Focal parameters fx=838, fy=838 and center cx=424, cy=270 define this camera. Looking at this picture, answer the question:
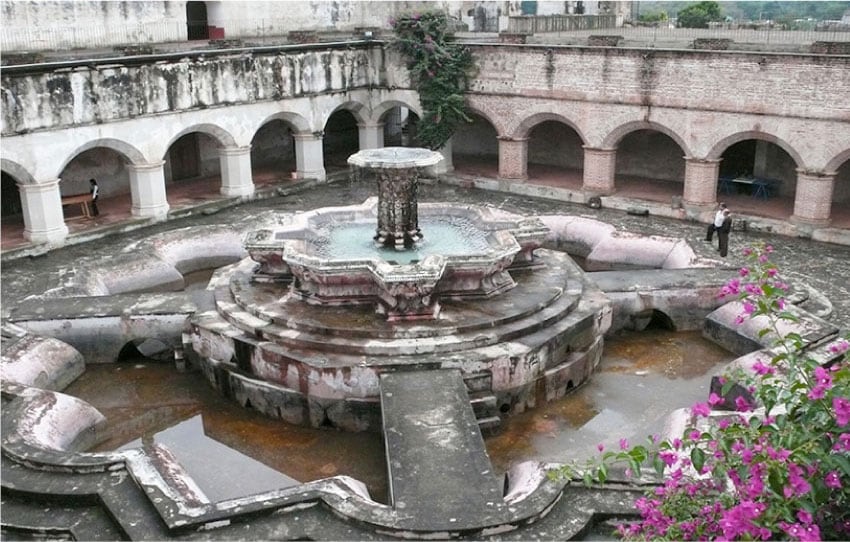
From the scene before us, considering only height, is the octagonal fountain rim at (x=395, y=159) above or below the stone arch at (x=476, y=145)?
above

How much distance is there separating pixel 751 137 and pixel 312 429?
12199 millimetres

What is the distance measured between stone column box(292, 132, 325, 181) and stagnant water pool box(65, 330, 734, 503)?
1082 centimetres

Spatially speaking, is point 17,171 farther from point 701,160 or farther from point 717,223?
point 701,160

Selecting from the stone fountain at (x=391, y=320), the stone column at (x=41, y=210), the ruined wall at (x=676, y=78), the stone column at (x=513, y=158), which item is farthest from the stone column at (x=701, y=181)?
the stone column at (x=41, y=210)

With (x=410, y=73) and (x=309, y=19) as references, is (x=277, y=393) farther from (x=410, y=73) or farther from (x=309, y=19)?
(x=309, y=19)

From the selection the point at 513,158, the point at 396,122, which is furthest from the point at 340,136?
the point at 513,158

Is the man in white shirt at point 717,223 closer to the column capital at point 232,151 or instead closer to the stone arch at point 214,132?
the column capital at point 232,151

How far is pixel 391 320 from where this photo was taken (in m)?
11.1

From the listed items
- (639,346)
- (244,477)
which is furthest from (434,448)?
(639,346)

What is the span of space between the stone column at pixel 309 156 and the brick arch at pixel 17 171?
24.3 feet

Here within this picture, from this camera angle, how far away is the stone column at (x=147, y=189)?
61.3ft

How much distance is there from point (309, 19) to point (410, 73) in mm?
6682

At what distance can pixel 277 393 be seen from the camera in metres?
10.7

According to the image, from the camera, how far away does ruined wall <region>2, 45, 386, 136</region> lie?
16391mm
